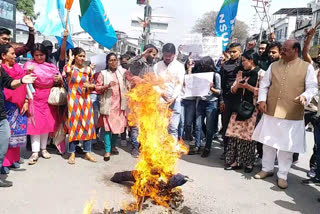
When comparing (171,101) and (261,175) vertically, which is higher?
(171,101)

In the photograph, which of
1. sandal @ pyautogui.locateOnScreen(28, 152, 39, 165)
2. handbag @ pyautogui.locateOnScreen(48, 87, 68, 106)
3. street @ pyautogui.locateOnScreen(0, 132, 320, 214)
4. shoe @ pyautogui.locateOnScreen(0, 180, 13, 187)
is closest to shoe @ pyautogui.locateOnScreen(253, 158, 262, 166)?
street @ pyautogui.locateOnScreen(0, 132, 320, 214)

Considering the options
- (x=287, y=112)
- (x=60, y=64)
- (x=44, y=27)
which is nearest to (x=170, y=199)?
(x=287, y=112)

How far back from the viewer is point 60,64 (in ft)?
17.5

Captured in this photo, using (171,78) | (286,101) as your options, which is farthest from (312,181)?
(171,78)

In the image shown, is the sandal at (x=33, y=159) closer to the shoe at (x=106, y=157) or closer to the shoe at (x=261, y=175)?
the shoe at (x=106, y=157)

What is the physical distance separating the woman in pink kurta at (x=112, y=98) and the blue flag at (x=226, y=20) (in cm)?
290

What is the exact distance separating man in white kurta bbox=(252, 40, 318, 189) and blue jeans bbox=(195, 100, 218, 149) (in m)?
1.24

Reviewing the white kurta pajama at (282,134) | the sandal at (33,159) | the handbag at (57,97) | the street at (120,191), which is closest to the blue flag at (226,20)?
the white kurta pajama at (282,134)

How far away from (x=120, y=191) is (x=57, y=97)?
202 centimetres

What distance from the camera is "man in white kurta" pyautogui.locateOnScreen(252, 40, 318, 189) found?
14.0 ft

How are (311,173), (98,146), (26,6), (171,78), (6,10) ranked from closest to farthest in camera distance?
(311,173)
(171,78)
(98,146)
(6,10)
(26,6)

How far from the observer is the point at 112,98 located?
5316mm

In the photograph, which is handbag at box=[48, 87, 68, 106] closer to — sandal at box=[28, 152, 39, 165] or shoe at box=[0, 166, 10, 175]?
sandal at box=[28, 152, 39, 165]

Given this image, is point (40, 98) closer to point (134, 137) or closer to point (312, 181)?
point (134, 137)
